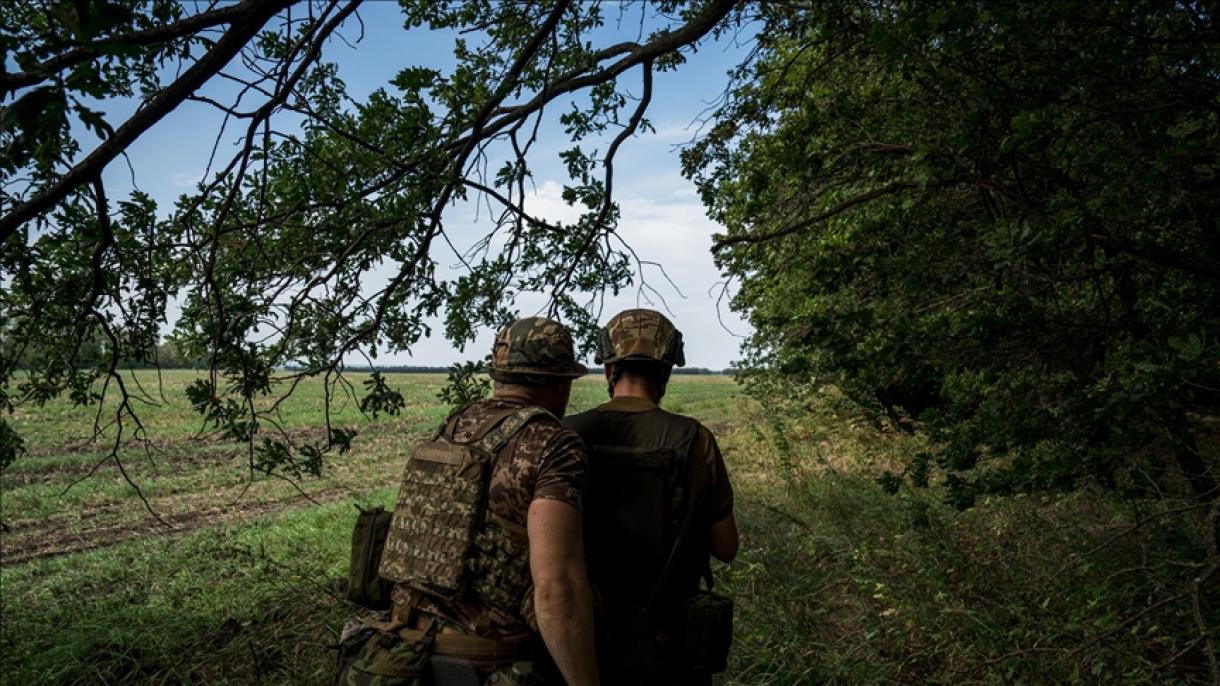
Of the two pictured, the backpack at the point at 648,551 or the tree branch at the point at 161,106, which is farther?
the tree branch at the point at 161,106

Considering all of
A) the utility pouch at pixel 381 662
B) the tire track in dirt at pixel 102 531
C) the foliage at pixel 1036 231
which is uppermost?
the foliage at pixel 1036 231

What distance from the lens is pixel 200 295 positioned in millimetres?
4914

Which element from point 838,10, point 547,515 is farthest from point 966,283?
point 547,515

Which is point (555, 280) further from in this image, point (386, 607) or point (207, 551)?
point (207, 551)

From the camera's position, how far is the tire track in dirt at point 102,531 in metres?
12.0

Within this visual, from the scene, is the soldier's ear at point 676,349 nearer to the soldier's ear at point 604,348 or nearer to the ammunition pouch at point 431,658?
the soldier's ear at point 604,348

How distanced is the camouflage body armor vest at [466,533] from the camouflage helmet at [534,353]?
151 millimetres

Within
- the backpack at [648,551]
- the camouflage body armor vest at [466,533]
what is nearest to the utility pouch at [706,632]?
the backpack at [648,551]

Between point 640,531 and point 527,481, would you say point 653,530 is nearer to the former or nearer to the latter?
point 640,531

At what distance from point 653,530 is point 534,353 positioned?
0.77 meters

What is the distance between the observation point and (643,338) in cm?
295

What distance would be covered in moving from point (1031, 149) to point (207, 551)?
10329mm

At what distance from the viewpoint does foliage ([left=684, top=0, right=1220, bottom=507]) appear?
409 centimetres

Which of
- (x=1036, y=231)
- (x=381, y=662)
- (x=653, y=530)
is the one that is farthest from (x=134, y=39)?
(x=1036, y=231)
